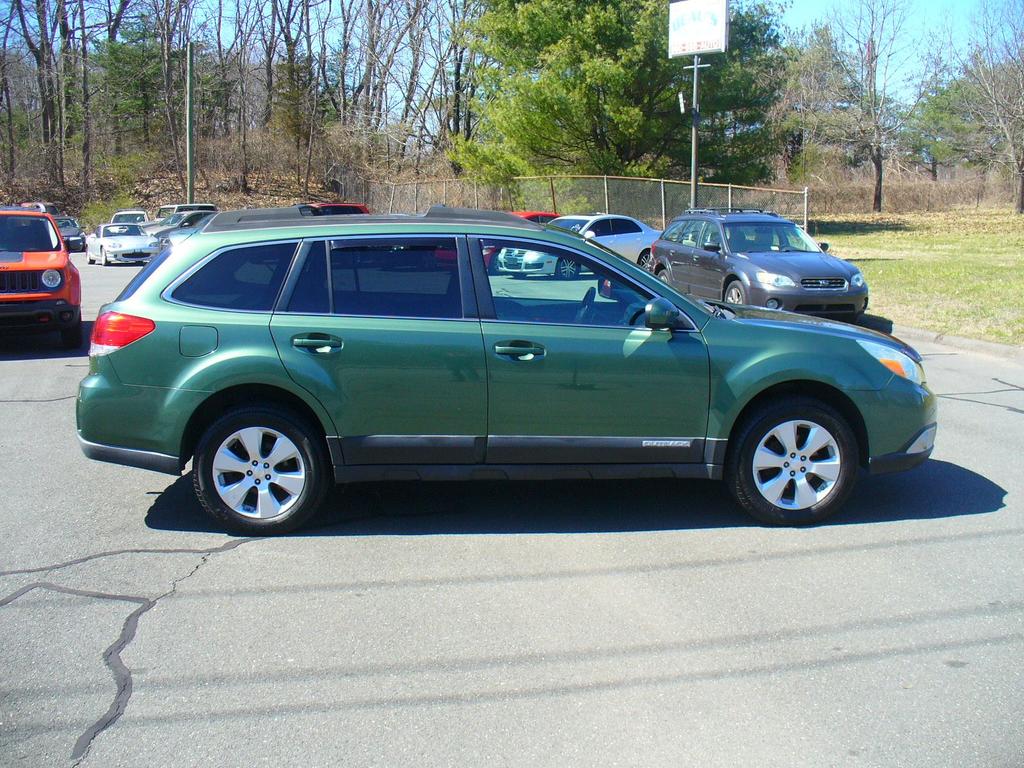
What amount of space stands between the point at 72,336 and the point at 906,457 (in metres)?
10.4

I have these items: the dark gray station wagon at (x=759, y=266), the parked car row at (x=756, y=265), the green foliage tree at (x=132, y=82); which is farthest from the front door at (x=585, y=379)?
the green foliage tree at (x=132, y=82)

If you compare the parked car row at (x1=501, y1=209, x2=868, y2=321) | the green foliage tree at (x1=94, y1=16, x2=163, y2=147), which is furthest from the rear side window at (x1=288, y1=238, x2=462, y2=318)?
the green foliage tree at (x1=94, y1=16, x2=163, y2=147)

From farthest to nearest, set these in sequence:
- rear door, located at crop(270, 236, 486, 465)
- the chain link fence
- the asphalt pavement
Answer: the chain link fence < rear door, located at crop(270, 236, 486, 465) < the asphalt pavement

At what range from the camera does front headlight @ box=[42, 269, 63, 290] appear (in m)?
12.0

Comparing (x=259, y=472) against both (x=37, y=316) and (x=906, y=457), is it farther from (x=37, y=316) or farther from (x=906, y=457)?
(x=37, y=316)

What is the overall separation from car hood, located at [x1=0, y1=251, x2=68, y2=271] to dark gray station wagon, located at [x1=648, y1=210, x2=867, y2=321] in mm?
7576

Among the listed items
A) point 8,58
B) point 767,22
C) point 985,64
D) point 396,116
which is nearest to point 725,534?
point 767,22

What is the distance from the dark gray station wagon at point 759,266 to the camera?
45.2ft

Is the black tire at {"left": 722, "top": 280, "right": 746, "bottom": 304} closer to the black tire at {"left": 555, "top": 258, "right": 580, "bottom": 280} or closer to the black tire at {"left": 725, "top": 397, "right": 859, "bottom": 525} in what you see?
the black tire at {"left": 725, "top": 397, "right": 859, "bottom": 525}

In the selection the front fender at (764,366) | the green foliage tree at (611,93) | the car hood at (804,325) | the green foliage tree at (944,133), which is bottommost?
the front fender at (764,366)

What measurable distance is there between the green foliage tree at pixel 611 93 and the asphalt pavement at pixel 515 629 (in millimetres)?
28482

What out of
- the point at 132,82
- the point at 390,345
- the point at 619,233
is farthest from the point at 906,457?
the point at 132,82

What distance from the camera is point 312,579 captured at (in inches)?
199

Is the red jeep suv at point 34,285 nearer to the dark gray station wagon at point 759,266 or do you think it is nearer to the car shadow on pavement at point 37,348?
the car shadow on pavement at point 37,348
